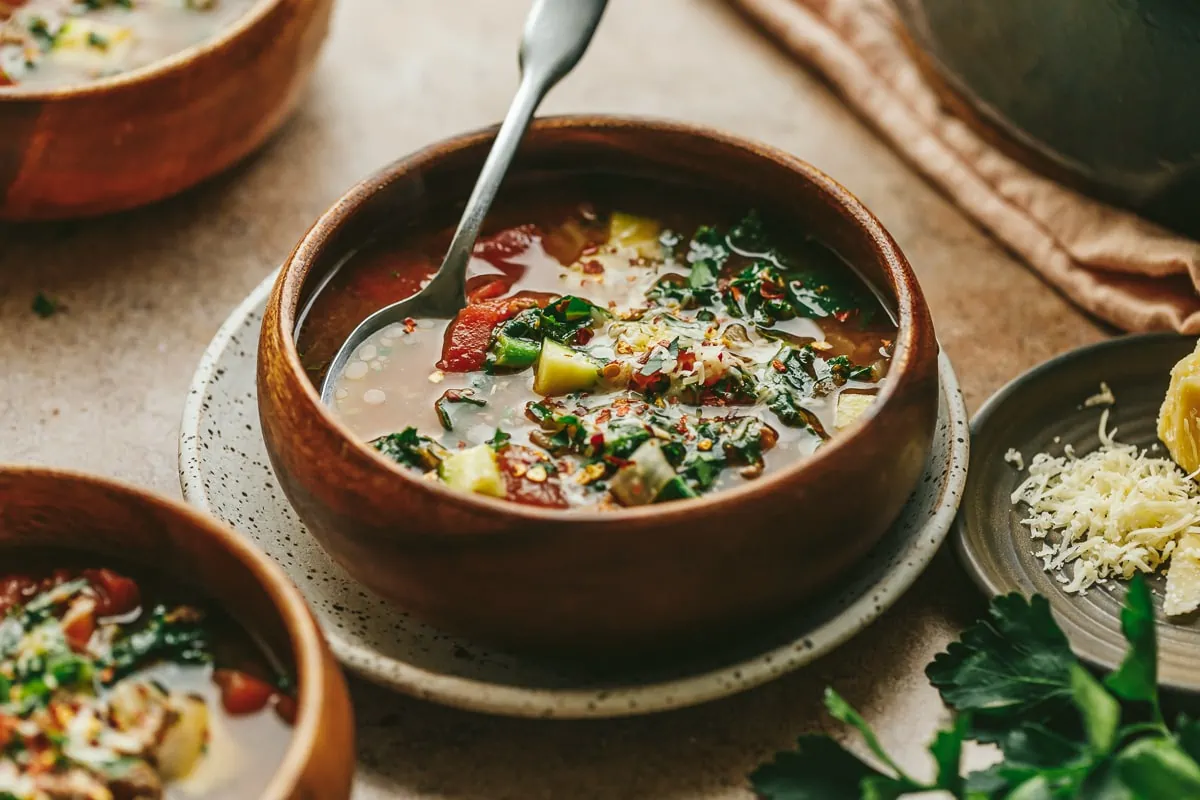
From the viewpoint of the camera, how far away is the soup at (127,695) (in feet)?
5.29

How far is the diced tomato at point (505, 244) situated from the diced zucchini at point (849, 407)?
67 centimetres

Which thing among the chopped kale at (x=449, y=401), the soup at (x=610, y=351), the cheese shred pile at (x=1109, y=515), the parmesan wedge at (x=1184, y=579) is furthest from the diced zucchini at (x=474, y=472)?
the parmesan wedge at (x=1184, y=579)

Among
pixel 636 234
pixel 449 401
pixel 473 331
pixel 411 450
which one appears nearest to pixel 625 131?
pixel 636 234

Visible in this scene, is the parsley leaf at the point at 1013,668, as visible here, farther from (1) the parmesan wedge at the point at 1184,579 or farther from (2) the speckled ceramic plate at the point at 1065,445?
(1) the parmesan wedge at the point at 1184,579

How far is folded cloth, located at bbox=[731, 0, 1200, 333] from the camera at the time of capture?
9.00 ft

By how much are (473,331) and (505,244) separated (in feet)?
0.93

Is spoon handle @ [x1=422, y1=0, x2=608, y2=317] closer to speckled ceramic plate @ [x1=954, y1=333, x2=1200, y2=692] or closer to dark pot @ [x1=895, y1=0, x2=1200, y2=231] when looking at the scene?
dark pot @ [x1=895, y1=0, x2=1200, y2=231]

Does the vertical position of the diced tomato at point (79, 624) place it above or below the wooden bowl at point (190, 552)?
below

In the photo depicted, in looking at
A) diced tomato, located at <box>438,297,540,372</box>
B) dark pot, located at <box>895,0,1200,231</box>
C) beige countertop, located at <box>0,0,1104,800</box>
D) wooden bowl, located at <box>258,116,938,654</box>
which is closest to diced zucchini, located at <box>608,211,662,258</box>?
diced tomato, located at <box>438,297,540,372</box>

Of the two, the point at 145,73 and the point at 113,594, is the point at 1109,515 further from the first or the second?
the point at 145,73

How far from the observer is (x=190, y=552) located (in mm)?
1828

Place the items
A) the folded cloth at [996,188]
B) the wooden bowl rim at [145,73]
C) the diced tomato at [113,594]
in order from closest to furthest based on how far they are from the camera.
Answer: the diced tomato at [113,594], the wooden bowl rim at [145,73], the folded cloth at [996,188]

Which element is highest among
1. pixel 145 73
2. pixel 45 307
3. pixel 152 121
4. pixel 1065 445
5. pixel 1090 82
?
pixel 1090 82

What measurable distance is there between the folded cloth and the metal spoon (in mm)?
971
